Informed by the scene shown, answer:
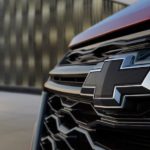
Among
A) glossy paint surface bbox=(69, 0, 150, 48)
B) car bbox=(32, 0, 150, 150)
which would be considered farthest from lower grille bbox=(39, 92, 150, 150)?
glossy paint surface bbox=(69, 0, 150, 48)

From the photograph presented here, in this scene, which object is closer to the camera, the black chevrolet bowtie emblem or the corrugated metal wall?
the black chevrolet bowtie emblem

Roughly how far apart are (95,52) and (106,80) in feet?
1.12

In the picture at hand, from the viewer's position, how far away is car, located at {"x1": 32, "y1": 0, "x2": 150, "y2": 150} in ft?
3.76

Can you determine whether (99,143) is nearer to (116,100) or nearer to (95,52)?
(116,100)

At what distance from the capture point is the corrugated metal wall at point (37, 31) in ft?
92.2

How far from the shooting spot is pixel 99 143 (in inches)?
52.6

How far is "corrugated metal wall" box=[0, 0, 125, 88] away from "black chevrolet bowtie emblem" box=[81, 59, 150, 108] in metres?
26.5

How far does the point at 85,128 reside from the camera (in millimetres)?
1480

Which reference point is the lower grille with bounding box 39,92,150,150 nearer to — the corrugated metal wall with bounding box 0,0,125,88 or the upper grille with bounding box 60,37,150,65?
the upper grille with bounding box 60,37,150,65

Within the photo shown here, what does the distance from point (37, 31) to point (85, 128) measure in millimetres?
30518

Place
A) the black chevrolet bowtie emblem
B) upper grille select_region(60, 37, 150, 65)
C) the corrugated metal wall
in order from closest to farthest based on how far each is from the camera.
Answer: the black chevrolet bowtie emblem < upper grille select_region(60, 37, 150, 65) < the corrugated metal wall

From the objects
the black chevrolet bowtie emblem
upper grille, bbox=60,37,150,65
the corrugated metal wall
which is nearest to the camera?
the black chevrolet bowtie emblem

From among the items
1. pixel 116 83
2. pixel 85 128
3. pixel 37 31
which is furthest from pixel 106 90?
pixel 37 31

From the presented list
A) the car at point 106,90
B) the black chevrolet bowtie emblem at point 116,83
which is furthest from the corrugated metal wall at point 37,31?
the black chevrolet bowtie emblem at point 116,83
